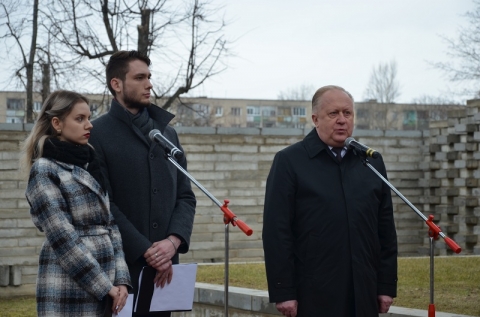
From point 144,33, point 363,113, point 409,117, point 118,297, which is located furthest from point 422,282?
point 409,117

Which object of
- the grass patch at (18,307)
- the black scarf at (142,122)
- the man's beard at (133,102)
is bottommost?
the grass patch at (18,307)

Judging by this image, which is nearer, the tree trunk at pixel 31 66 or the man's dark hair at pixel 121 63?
the man's dark hair at pixel 121 63

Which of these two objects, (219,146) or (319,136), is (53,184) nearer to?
(319,136)

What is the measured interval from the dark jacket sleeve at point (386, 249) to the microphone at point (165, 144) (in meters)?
1.14

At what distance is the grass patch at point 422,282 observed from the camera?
8.41 meters

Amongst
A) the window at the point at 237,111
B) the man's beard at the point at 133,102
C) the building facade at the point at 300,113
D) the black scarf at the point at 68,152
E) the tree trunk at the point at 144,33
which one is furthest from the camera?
the window at the point at 237,111

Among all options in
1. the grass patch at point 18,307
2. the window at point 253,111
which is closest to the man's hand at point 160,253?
the grass patch at point 18,307

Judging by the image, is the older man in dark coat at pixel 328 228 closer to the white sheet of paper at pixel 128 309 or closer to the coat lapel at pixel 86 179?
the white sheet of paper at pixel 128 309

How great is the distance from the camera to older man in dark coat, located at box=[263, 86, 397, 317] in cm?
486

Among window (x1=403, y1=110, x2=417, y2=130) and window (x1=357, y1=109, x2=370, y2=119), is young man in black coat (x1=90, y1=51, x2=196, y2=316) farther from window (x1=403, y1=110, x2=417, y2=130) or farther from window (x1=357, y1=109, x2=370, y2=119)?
window (x1=357, y1=109, x2=370, y2=119)

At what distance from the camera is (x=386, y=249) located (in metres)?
5.12

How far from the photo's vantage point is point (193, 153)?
17.6 meters

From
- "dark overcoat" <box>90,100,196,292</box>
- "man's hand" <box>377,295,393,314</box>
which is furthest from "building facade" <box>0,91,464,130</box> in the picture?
"man's hand" <box>377,295,393,314</box>

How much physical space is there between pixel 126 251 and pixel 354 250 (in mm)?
1208
